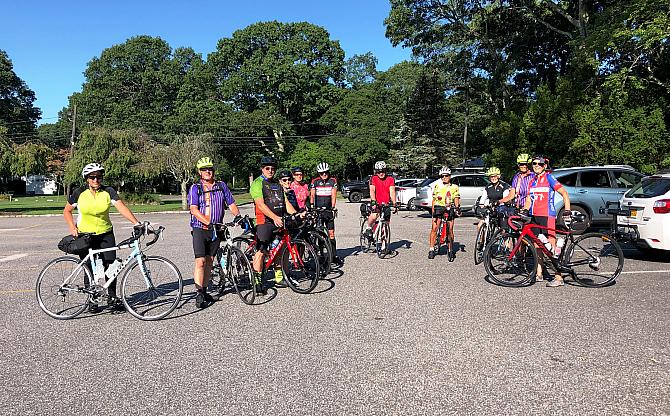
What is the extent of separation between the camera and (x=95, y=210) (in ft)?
19.6

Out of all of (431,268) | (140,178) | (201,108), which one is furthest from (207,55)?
(431,268)

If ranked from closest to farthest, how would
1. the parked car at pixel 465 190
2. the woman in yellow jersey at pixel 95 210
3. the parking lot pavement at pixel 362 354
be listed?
the parking lot pavement at pixel 362 354
the woman in yellow jersey at pixel 95 210
the parked car at pixel 465 190

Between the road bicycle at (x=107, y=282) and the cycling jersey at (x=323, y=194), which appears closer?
the road bicycle at (x=107, y=282)

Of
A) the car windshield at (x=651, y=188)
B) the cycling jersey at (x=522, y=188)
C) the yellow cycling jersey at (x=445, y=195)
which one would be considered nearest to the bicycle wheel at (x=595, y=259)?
the cycling jersey at (x=522, y=188)

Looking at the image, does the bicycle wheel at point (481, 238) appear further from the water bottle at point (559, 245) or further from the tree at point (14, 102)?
the tree at point (14, 102)

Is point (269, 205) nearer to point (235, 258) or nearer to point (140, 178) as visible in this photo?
point (235, 258)

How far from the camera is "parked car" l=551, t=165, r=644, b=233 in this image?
1323 centimetres

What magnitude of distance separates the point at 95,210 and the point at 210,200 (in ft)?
4.39

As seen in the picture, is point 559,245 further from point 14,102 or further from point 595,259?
point 14,102

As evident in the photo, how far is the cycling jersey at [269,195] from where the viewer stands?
715 centimetres

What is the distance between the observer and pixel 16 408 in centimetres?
367

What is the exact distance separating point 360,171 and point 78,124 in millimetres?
39611

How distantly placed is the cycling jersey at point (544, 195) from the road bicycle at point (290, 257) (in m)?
3.33

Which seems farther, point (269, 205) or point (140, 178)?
point (140, 178)
